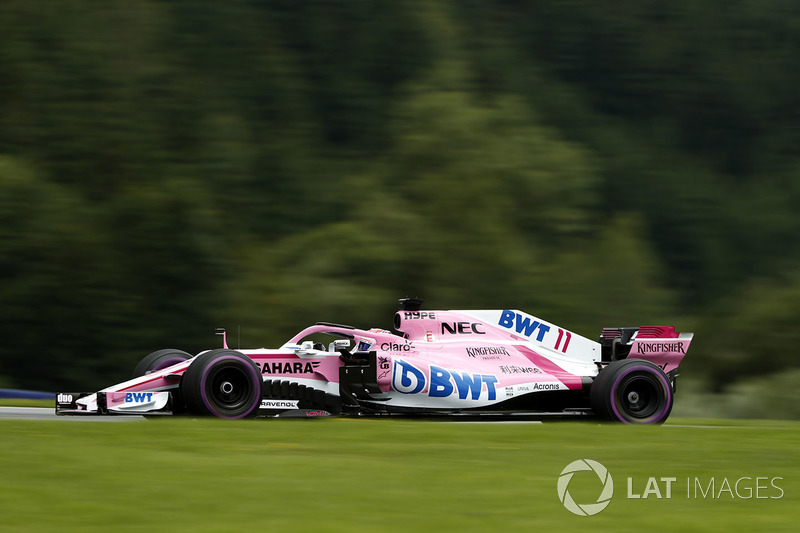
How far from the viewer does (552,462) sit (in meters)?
9.47

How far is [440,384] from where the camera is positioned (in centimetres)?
1328

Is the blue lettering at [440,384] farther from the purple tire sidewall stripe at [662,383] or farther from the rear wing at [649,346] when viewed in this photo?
the rear wing at [649,346]

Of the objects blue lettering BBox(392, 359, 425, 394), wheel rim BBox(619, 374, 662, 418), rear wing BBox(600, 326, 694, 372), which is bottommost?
wheel rim BBox(619, 374, 662, 418)

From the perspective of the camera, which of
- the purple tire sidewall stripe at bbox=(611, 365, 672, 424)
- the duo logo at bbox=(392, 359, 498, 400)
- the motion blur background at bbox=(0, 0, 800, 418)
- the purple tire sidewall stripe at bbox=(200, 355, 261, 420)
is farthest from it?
the motion blur background at bbox=(0, 0, 800, 418)

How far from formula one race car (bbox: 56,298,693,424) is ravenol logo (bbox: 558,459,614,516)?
156 inches

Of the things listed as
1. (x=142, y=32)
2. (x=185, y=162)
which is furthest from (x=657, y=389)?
(x=142, y=32)

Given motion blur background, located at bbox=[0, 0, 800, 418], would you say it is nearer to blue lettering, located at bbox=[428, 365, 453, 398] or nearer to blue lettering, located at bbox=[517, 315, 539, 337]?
blue lettering, located at bbox=[517, 315, 539, 337]

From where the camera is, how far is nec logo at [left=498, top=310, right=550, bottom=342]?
14.3 m

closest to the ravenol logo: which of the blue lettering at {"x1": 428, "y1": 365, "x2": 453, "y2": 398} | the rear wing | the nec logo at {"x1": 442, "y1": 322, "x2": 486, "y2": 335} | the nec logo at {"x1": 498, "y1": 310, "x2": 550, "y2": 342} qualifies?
the blue lettering at {"x1": 428, "y1": 365, "x2": 453, "y2": 398}

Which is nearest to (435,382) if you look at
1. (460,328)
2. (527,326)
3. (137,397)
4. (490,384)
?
(490,384)

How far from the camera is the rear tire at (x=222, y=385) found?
12219 millimetres

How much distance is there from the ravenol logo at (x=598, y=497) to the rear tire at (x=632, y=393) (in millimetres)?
3909

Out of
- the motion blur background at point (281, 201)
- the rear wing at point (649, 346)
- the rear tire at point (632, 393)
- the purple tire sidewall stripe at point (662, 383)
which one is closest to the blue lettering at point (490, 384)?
the rear tire at point (632, 393)

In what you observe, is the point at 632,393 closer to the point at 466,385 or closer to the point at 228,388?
the point at 466,385
